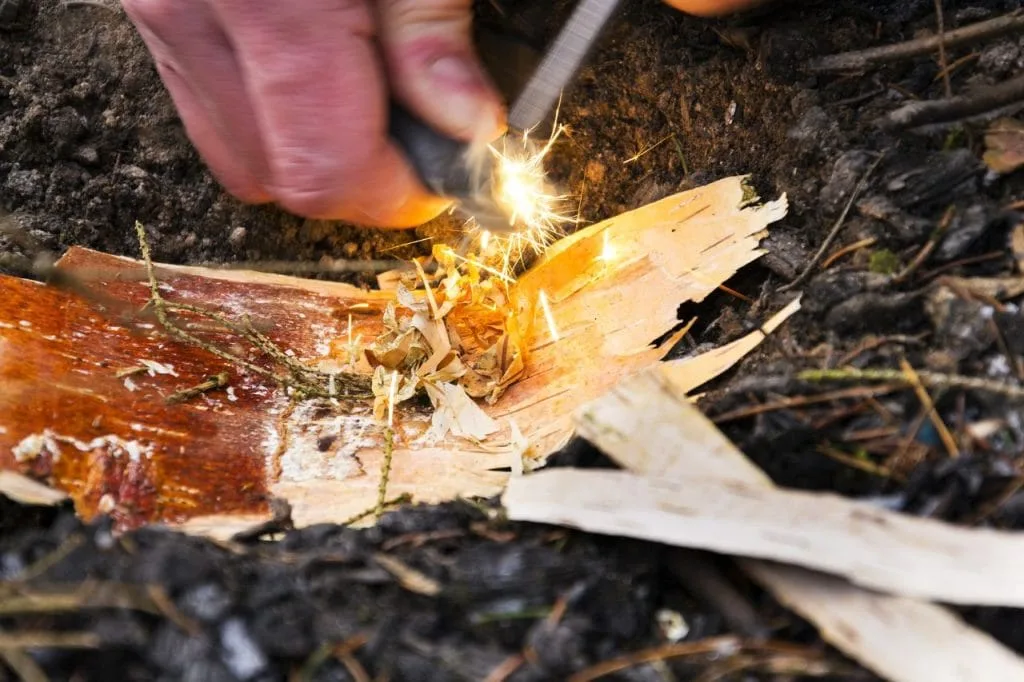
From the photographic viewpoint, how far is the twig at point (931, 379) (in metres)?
1.18

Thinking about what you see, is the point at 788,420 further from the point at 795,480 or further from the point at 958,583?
the point at 958,583

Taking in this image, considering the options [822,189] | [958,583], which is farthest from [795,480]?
[822,189]

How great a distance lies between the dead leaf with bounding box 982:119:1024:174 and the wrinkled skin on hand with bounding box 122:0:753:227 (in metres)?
0.69

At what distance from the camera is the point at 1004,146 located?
150 centimetres

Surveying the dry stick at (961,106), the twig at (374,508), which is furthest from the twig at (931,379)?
the twig at (374,508)

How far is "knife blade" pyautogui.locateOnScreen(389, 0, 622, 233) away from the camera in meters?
2.00

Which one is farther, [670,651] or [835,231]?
[835,231]

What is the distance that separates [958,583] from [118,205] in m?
2.42

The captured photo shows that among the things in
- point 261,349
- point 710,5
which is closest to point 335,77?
point 261,349

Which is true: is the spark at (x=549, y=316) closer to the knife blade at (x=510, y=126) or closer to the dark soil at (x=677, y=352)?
the knife blade at (x=510, y=126)

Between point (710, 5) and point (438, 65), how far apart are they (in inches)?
27.2

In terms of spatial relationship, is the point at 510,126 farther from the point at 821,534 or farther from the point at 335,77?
the point at 821,534

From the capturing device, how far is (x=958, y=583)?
1.00m

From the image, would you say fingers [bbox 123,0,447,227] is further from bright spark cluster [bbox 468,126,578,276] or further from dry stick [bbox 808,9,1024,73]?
dry stick [bbox 808,9,1024,73]
